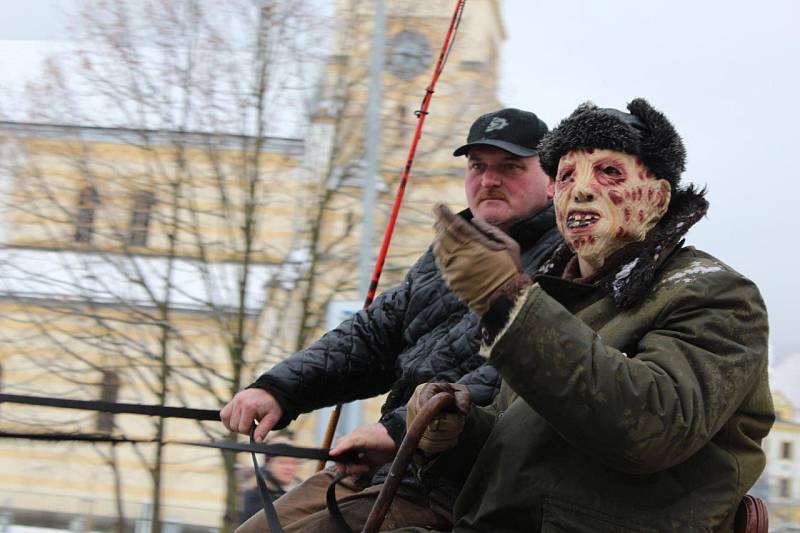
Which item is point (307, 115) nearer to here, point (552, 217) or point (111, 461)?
point (111, 461)

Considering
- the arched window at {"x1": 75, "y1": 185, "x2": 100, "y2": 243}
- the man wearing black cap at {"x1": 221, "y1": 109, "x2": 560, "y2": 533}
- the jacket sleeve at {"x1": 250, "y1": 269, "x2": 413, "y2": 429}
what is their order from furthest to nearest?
the arched window at {"x1": 75, "y1": 185, "x2": 100, "y2": 243} < the jacket sleeve at {"x1": 250, "y1": 269, "x2": 413, "y2": 429} < the man wearing black cap at {"x1": 221, "y1": 109, "x2": 560, "y2": 533}

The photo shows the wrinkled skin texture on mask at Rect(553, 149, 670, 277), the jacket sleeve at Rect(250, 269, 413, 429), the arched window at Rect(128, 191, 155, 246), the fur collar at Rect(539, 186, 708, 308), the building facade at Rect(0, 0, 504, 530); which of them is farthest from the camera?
the arched window at Rect(128, 191, 155, 246)

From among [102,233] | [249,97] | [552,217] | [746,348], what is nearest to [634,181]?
[746,348]

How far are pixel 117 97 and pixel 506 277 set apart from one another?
10282 mm

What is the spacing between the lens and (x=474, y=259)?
6.97 feet

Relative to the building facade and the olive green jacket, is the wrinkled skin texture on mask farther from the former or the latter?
the building facade

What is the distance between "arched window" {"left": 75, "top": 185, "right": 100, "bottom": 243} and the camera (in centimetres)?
1263

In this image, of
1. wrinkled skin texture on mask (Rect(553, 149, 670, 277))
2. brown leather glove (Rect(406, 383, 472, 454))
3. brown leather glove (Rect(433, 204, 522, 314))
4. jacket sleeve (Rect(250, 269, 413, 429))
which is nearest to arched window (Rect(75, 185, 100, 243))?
jacket sleeve (Rect(250, 269, 413, 429))

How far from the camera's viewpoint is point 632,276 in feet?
7.80

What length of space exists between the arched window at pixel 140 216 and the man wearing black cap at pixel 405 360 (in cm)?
927

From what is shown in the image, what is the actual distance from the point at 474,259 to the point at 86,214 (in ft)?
36.8

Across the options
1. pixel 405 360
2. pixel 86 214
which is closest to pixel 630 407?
pixel 405 360

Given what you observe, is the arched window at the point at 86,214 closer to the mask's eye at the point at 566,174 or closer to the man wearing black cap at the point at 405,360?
the man wearing black cap at the point at 405,360

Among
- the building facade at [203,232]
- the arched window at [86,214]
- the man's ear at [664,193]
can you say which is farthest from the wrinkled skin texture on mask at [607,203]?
the arched window at [86,214]
